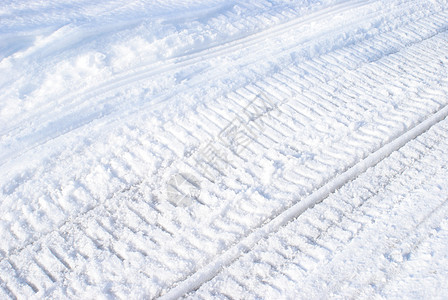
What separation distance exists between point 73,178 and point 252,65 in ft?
9.14

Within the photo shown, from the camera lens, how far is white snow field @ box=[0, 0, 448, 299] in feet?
10.4

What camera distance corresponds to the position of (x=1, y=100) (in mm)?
5070

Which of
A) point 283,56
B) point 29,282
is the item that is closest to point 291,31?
point 283,56

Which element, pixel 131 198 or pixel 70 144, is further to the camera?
pixel 70 144

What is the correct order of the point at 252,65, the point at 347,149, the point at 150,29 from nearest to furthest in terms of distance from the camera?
the point at 347,149 → the point at 252,65 → the point at 150,29

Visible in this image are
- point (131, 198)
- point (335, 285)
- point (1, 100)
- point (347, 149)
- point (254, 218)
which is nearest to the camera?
point (335, 285)

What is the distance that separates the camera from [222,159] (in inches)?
164

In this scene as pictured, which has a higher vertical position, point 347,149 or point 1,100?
point 1,100

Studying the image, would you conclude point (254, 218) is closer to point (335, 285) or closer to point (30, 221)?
point (335, 285)

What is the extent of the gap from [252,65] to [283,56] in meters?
0.48

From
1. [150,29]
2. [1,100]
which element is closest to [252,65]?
[150,29]

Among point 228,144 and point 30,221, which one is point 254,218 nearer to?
point 228,144

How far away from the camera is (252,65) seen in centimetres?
558

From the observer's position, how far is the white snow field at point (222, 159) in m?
3.17
